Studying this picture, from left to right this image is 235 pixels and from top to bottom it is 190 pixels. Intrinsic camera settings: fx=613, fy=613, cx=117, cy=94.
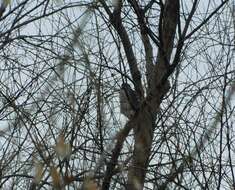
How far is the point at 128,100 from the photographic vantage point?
3.84 meters

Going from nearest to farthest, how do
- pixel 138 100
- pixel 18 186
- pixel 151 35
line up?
pixel 151 35, pixel 138 100, pixel 18 186

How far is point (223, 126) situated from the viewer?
3674 mm

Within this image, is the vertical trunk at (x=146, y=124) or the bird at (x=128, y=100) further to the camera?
the bird at (x=128, y=100)

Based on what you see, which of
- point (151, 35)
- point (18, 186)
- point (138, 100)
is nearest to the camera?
point (151, 35)

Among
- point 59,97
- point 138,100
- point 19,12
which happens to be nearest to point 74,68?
point 59,97

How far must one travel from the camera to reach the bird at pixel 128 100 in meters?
3.83

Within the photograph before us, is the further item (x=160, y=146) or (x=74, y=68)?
(x=160, y=146)

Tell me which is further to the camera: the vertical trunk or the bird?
the bird

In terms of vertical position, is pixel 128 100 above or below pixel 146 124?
above

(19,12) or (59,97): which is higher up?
(19,12)

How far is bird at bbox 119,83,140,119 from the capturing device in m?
3.83

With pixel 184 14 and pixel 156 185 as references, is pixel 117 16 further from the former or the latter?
pixel 156 185

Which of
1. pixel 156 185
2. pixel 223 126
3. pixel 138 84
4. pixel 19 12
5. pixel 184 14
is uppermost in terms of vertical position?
pixel 19 12

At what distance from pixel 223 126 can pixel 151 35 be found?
27.6 inches
